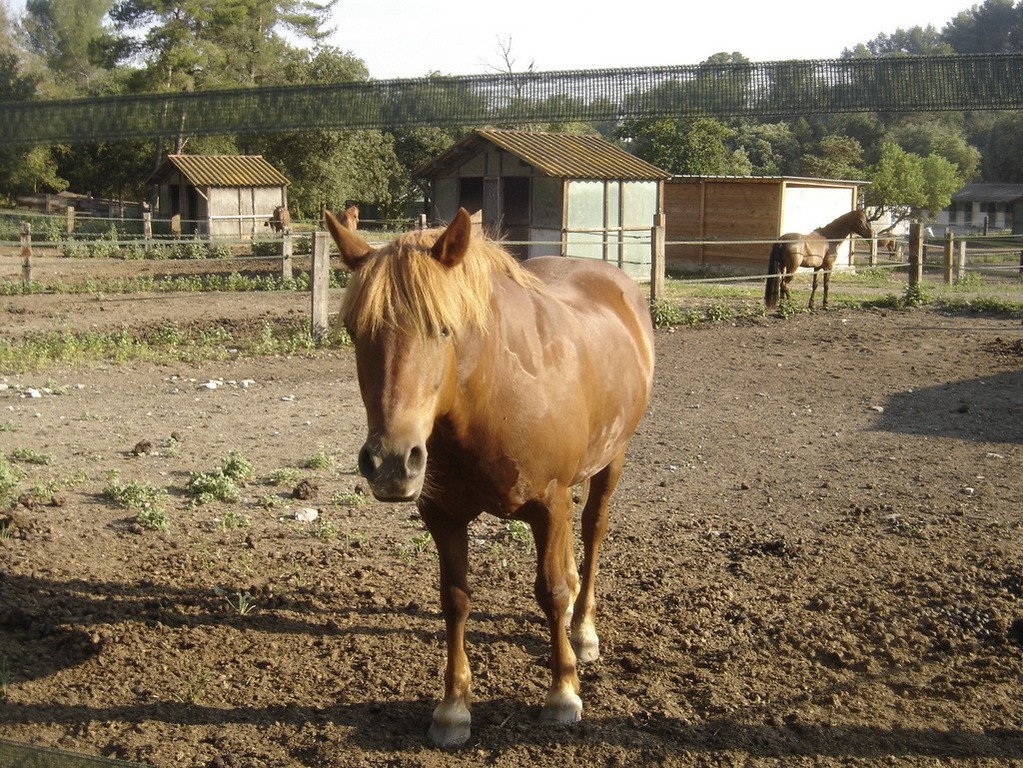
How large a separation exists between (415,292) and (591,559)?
1944 mm

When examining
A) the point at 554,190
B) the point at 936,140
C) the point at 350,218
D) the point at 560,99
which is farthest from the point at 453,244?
the point at 936,140

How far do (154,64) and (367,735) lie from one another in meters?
37.8

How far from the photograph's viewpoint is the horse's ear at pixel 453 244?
301cm

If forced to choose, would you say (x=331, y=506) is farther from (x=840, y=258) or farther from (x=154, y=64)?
(x=154, y=64)

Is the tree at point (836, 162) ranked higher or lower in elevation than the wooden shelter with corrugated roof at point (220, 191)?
higher

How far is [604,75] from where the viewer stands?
19.7 meters

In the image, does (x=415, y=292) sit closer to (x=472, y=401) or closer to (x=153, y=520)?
(x=472, y=401)

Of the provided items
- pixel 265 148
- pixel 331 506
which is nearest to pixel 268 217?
pixel 265 148

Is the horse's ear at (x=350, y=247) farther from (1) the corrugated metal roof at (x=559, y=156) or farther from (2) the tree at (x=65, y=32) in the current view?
(2) the tree at (x=65, y=32)

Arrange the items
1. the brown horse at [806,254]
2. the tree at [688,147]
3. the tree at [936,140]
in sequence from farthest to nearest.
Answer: the tree at [936,140] → the tree at [688,147] → the brown horse at [806,254]

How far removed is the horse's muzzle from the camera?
2777 mm

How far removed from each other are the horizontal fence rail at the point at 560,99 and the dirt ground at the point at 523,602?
442 inches

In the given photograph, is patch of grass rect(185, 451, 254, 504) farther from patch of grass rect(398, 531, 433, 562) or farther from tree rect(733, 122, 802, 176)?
tree rect(733, 122, 802, 176)

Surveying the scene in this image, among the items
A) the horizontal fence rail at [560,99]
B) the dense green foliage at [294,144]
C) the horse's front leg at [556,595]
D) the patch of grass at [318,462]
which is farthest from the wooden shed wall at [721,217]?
the horse's front leg at [556,595]
